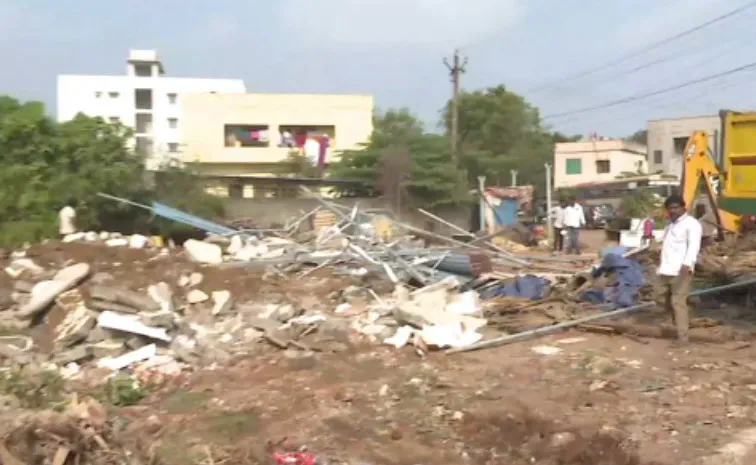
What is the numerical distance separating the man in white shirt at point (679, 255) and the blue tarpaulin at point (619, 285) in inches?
71.7

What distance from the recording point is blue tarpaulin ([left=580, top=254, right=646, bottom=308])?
1144cm

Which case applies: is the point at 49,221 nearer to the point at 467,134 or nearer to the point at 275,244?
the point at 275,244

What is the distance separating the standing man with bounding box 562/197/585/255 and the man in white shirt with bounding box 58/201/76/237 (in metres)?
11.3

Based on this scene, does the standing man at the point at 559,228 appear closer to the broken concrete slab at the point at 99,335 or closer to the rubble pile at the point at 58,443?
the broken concrete slab at the point at 99,335

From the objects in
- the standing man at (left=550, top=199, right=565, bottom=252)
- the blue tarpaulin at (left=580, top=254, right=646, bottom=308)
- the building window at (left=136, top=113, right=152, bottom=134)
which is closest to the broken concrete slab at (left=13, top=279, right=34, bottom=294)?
the blue tarpaulin at (left=580, top=254, right=646, bottom=308)

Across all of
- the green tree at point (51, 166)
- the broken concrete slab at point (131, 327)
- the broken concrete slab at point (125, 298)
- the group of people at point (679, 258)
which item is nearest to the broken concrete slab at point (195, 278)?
the broken concrete slab at point (125, 298)

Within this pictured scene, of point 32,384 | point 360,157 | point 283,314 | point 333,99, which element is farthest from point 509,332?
point 333,99

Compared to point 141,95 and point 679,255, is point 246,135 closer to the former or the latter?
point 141,95

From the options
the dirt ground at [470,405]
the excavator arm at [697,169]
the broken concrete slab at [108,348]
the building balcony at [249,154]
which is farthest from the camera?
the building balcony at [249,154]

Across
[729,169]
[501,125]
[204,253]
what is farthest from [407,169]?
[501,125]

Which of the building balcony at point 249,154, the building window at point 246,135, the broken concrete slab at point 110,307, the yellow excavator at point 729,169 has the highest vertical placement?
the building window at point 246,135

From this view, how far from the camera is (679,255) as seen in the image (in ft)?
29.9

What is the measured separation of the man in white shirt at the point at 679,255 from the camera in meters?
9.03

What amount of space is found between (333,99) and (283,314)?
38251 millimetres
